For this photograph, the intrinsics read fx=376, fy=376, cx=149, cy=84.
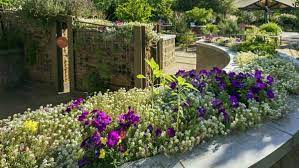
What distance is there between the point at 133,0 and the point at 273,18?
14503 mm

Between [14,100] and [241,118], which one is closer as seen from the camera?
[241,118]

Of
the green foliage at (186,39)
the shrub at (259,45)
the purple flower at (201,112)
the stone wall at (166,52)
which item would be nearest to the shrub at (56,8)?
the stone wall at (166,52)

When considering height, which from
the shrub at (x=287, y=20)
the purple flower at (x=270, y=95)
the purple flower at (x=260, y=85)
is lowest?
the purple flower at (x=270, y=95)

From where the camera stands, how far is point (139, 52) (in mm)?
7211

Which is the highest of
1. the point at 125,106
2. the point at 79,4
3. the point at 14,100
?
the point at 79,4

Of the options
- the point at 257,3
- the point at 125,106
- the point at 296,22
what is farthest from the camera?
the point at 296,22

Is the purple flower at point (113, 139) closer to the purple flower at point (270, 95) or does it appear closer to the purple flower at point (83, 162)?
the purple flower at point (83, 162)

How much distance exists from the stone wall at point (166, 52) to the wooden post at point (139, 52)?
71cm

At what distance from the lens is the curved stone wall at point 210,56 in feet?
20.6

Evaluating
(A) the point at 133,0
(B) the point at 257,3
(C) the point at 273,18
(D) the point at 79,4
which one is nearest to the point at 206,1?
(B) the point at 257,3

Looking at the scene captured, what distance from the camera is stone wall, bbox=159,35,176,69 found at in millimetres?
7912

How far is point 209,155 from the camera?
234cm

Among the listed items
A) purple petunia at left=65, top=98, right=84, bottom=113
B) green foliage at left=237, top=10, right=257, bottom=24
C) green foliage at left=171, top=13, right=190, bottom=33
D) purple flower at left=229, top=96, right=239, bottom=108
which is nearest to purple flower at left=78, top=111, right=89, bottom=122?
purple petunia at left=65, top=98, right=84, bottom=113

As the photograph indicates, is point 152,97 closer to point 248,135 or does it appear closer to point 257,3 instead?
point 248,135
